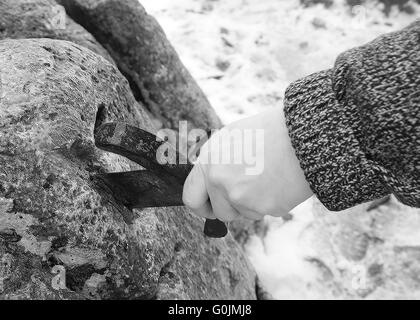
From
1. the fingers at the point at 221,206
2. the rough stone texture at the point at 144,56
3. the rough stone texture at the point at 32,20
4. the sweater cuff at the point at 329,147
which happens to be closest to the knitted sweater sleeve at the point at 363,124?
the sweater cuff at the point at 329,147

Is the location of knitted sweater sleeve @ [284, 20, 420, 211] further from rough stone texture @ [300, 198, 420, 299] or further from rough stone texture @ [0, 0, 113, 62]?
rough stone texture @ [300, 198, 420, 299]

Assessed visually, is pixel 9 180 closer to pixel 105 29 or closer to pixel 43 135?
pixel 43 135

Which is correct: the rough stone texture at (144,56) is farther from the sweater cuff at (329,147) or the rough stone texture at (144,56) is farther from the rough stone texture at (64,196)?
the sweater cuff at (329,147)

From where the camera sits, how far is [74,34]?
2.72 m

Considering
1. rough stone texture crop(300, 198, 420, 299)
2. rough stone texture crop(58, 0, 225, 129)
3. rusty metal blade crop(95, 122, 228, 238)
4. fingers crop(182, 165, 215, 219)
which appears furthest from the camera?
rough stone texture crop(300, 198, 420, 299)

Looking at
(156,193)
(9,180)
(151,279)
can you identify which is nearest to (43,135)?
(9,180)

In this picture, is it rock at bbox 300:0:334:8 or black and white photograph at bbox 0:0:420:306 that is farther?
rock at bbox 300:0:334:8

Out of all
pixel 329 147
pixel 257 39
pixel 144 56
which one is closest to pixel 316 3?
pixel 257 39

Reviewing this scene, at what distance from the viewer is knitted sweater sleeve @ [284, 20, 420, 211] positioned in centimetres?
98

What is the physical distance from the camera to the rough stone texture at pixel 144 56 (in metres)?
2.89

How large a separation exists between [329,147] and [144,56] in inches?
87.9

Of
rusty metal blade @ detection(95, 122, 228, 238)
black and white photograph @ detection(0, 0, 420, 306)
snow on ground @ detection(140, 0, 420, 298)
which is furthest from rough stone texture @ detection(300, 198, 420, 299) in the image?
rusty metal blade @ detection(95, 122, 228, 238)

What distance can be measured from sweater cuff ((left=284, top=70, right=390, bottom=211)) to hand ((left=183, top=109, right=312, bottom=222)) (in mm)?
81

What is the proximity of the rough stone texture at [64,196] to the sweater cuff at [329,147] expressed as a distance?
851 mm
